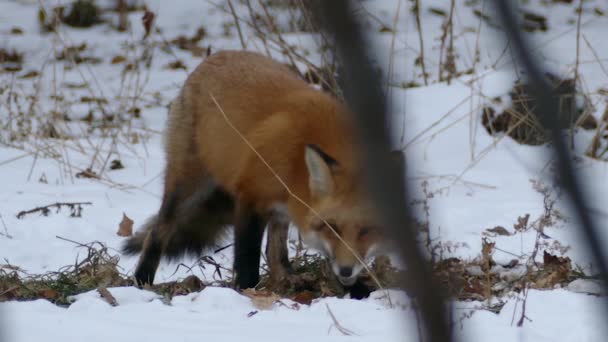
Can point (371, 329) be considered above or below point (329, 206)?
below

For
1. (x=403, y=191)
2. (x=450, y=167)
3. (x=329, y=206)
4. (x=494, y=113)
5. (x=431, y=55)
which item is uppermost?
(x=431, y=55)

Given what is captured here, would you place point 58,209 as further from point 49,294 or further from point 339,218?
point 339,218

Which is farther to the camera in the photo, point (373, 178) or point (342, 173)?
point (342, 173)

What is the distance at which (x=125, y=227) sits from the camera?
20.8ft

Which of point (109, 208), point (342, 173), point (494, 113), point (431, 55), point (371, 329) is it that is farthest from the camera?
point (431, 55)

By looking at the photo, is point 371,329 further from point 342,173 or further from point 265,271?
point 265,271

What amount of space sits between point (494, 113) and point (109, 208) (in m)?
3.67

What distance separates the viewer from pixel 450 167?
24.9 ft

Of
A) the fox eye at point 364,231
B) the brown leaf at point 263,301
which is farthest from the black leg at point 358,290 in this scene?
the brown leaf at point 263,301

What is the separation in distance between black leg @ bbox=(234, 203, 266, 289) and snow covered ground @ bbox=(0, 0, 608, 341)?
0.89 metres

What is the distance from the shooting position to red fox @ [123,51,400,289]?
178 inches

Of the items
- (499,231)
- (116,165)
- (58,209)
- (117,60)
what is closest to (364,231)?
(499,231)

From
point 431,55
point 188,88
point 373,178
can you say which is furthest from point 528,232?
point 431,55

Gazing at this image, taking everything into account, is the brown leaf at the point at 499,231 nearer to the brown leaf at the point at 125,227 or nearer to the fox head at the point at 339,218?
the fox head at the point at 339,218
